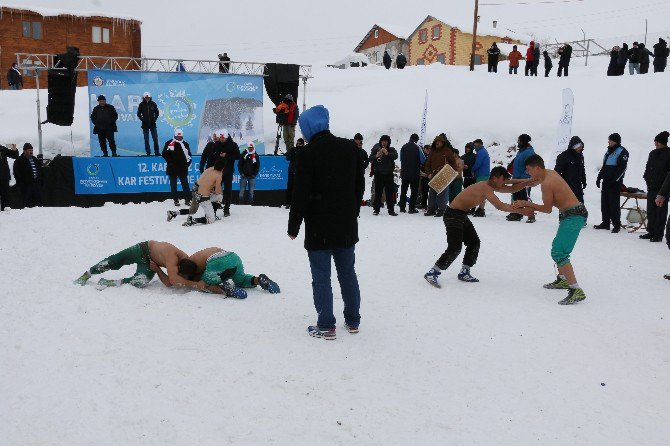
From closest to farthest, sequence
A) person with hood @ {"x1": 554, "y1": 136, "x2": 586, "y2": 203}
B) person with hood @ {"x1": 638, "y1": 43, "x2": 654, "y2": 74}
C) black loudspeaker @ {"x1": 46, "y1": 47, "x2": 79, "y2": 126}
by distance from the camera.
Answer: person with hood @ {"x1": 554, "y1": 136, "x2": 586, "y2": 203} → black loudspeaker @ {"x1": 46, "y1": 47, "x2": 79, "y2": 126} → person with hood @ {"x1": 638, "y1": 43, "x2": 654, "y2": 74}

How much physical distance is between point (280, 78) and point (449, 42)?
3129 centimetres

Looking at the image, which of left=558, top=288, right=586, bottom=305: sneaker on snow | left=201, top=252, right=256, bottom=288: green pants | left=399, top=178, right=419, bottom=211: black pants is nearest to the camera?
left=201, top=252, right=256, bottom=288: green pants

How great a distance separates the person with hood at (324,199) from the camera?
4.47m

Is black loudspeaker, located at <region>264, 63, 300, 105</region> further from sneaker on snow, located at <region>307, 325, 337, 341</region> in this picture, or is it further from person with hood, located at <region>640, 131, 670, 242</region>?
sneaker on snow, located at <region>307, 325, 337, 341</region>

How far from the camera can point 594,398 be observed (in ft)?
12.7

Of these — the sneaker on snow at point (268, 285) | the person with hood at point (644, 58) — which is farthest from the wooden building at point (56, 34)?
the sneaker on snow at point (268, 285)

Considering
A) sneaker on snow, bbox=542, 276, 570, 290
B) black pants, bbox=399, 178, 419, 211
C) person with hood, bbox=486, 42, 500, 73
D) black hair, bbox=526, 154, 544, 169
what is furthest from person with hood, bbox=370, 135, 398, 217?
person with hood, bbox=486, 42, 500, 73

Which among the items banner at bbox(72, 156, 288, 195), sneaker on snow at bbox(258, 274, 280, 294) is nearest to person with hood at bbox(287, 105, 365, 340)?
sneaker on snow at bbox(258, 274, 280, 294)

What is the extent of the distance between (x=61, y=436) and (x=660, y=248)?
9427 millimetres

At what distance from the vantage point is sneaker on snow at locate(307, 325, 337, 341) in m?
4.77

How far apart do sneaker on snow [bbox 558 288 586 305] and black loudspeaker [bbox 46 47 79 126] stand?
15.0m

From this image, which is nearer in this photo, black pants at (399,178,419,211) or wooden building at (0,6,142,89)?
black pants at (399,178,419,211)

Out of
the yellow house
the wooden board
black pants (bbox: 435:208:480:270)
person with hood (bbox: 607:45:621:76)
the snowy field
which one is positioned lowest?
the snowy field

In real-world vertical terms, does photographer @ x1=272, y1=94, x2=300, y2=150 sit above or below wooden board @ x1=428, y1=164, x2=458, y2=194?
above
